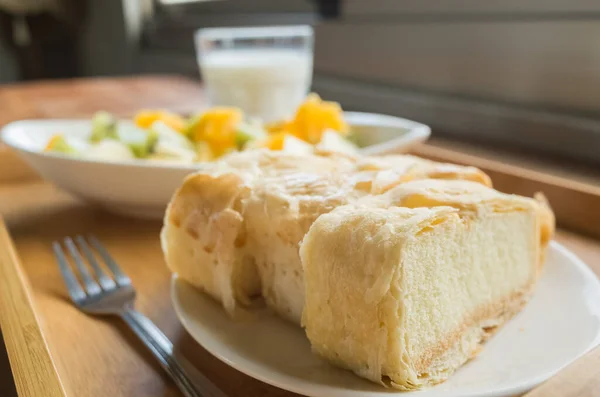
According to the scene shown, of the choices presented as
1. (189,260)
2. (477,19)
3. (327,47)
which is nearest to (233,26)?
(327,47)

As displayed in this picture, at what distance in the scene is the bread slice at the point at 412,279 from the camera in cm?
47

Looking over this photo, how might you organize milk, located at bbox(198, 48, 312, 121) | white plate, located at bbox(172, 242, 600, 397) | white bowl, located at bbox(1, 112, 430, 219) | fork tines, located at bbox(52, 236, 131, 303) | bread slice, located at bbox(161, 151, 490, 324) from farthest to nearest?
1. milk, located at bbox(198, 48, 312, 121)
2. white bowl, located at bbox(1, 112, 430, 219)
3. fork tines, located at bbox(52, 236, 131, 303)
4. bread slice, located at bbox(161, 151, 490, 324)
5. white plate, located at bbox(172, 242, 600, 397)

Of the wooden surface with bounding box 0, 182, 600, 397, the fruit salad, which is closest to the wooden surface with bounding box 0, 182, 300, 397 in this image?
the wooden surface with bounding box 0, 182, 600, 397

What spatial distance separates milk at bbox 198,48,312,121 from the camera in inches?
57.7

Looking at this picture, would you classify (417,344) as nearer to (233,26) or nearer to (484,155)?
(484,155)

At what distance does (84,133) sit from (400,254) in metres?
0.88

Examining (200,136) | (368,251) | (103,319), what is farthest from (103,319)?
(200,136)

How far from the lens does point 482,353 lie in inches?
21.0

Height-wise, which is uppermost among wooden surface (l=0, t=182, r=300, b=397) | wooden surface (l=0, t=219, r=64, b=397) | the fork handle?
wooden surface (l=0, t=219, r=64, b=397)

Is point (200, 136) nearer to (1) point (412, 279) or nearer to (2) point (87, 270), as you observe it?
(2) point (87, 270)

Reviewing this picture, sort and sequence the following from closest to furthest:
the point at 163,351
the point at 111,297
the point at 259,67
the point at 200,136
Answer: the point at 163,351, the point at 111,297, the point at 200,136, the point at 259,67

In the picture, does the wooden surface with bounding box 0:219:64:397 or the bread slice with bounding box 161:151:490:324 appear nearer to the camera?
the wooden surface with bounding box 0:219:64:397

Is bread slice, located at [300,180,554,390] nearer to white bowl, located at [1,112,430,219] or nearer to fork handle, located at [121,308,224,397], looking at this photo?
fork handle, located at [121,308,224,397]

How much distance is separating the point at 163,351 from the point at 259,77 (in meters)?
1.00
